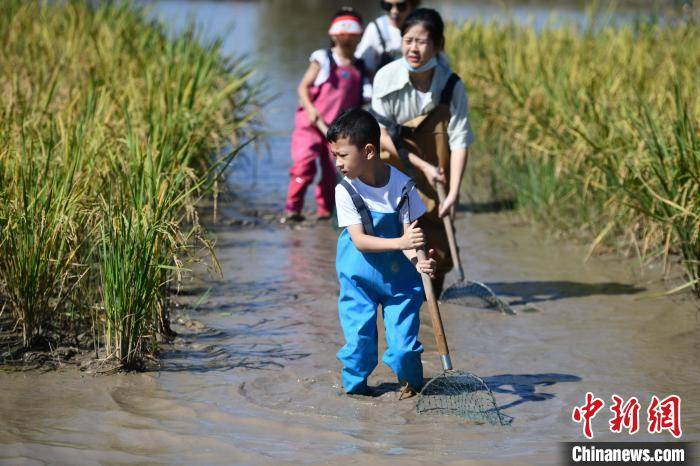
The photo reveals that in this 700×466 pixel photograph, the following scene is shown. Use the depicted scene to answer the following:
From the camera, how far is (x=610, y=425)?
4367mm

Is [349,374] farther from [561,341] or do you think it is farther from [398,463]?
[561,341]

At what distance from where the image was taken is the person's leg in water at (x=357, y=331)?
4496 mm

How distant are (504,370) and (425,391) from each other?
23.6 inches

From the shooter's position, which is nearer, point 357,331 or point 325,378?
point 357,331

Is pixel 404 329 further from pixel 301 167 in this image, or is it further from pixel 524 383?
pixel 301 167

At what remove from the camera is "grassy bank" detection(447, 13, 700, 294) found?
20.4 ft

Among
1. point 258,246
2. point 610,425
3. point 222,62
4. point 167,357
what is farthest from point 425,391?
point 222,62

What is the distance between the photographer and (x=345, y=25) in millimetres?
7473
